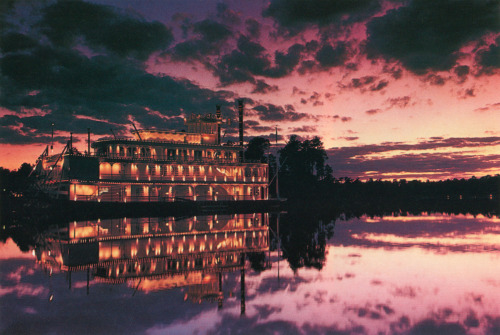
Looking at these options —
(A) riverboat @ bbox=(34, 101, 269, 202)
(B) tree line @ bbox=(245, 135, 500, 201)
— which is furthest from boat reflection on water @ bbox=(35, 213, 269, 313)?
(B) tree line @ bbox=(245, 135, 500, 201)

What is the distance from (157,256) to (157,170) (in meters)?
41.0

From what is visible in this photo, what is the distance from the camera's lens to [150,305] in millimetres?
12211

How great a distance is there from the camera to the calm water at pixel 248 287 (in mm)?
10523

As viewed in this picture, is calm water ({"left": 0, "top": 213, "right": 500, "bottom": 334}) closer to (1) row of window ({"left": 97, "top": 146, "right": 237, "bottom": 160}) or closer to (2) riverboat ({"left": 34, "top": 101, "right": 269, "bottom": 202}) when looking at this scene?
(2) riverboat ({"left": 34, "top": 101, "right": 269, "bottom": 202})

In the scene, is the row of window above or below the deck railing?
above

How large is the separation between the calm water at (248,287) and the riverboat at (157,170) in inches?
1159

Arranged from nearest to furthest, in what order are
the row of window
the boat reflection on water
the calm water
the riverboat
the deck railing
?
the calm water → the boat reflection on water → the riverboat → the deck railing → the row of window

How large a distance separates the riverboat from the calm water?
29443 millimetres

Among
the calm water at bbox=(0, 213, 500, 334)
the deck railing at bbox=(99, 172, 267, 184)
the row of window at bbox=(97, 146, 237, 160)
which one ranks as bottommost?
the calm water at bbox=(0, 213, 500, 334)

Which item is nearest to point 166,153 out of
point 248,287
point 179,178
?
point 179,178

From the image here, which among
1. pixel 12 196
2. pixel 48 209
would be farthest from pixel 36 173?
pixel 48 209

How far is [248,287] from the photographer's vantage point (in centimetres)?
1473

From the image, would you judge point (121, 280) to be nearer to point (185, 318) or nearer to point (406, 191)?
point (185, 318)

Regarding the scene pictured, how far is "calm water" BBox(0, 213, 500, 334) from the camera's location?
34.5 ft
